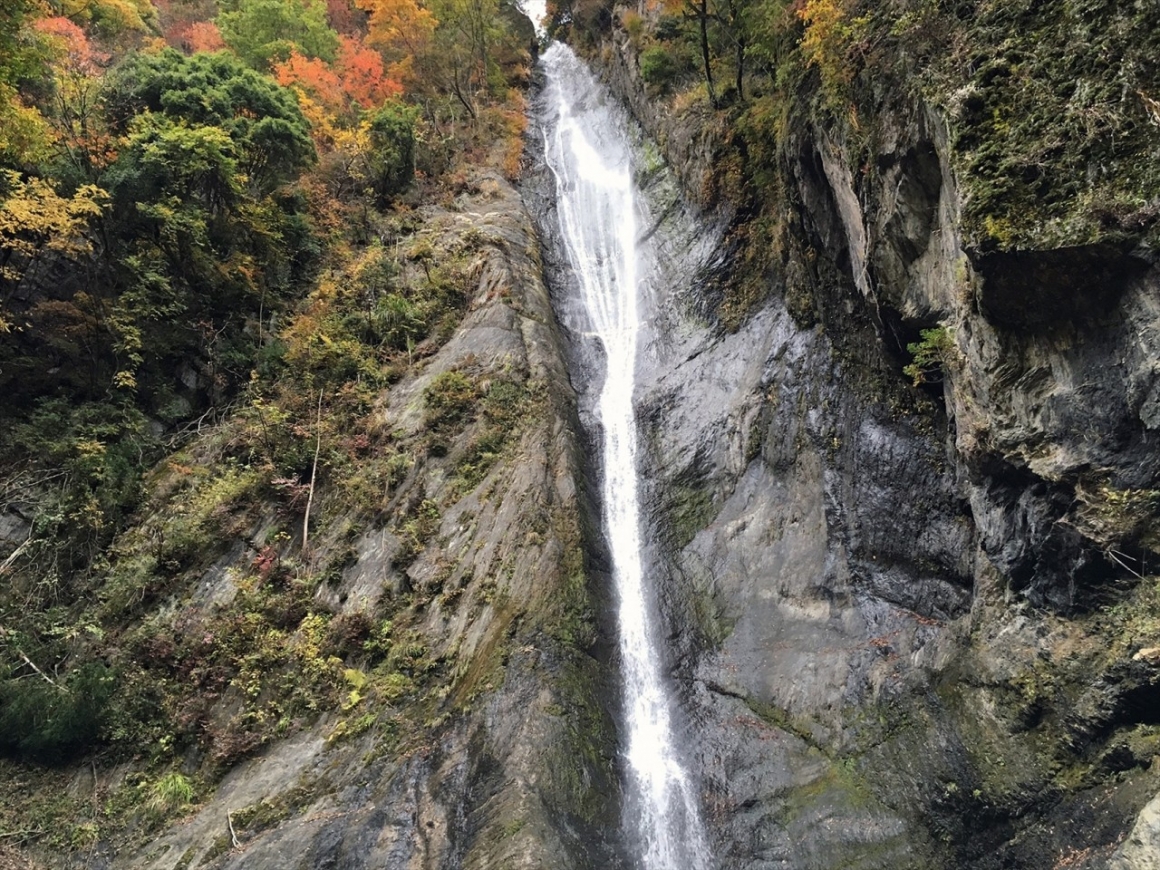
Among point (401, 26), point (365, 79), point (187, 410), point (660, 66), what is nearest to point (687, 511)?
point (187, 410)

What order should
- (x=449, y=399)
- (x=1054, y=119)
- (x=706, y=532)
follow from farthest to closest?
(x=449, y=399) < (x=706, y=532) < (x=1054, y=119)

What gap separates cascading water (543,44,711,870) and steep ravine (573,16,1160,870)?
62cm

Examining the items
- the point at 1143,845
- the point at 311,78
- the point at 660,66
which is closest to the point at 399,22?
the point at 311,78

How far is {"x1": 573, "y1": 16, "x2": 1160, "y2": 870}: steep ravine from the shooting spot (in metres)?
6.36

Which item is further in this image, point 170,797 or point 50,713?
point 50,713

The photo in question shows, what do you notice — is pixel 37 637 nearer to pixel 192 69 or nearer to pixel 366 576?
pixel 366 576

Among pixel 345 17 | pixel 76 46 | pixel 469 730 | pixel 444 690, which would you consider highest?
pixel 345 17

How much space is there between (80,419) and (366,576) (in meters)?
7.82

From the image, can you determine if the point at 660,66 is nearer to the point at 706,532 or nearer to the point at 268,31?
the point at 268,31

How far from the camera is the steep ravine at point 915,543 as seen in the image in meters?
6.36

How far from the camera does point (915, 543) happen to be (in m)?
10.2

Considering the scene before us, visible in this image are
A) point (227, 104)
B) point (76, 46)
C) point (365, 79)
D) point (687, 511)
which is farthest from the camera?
point (365, 79)

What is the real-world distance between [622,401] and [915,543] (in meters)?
8.05

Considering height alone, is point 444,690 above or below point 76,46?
below
